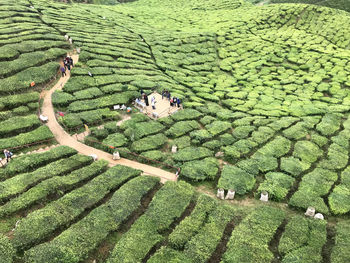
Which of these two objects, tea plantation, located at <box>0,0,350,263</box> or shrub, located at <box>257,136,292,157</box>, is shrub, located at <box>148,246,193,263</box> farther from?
shrub, located at <box>257,136,292,157</box>

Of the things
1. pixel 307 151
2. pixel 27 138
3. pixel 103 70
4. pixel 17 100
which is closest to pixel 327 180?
pixel 307 151

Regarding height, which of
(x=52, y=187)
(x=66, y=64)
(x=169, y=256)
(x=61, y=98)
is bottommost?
(x=169, y=256)

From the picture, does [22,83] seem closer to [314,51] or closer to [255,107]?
[255,107]

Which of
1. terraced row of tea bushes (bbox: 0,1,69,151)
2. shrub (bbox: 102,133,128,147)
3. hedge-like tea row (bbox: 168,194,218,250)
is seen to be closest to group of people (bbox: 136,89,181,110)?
shrub (bbox: 102,133,128,147)

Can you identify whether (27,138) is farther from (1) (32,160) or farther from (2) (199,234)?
(2) (199,234)

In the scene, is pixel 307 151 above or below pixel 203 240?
above

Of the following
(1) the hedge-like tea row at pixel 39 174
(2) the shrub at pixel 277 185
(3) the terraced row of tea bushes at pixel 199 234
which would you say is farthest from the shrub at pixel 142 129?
(2) the shrub at pixel 277 185

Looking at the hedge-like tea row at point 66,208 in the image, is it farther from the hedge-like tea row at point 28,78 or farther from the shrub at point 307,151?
the hedge-like tea row at point 28,78
